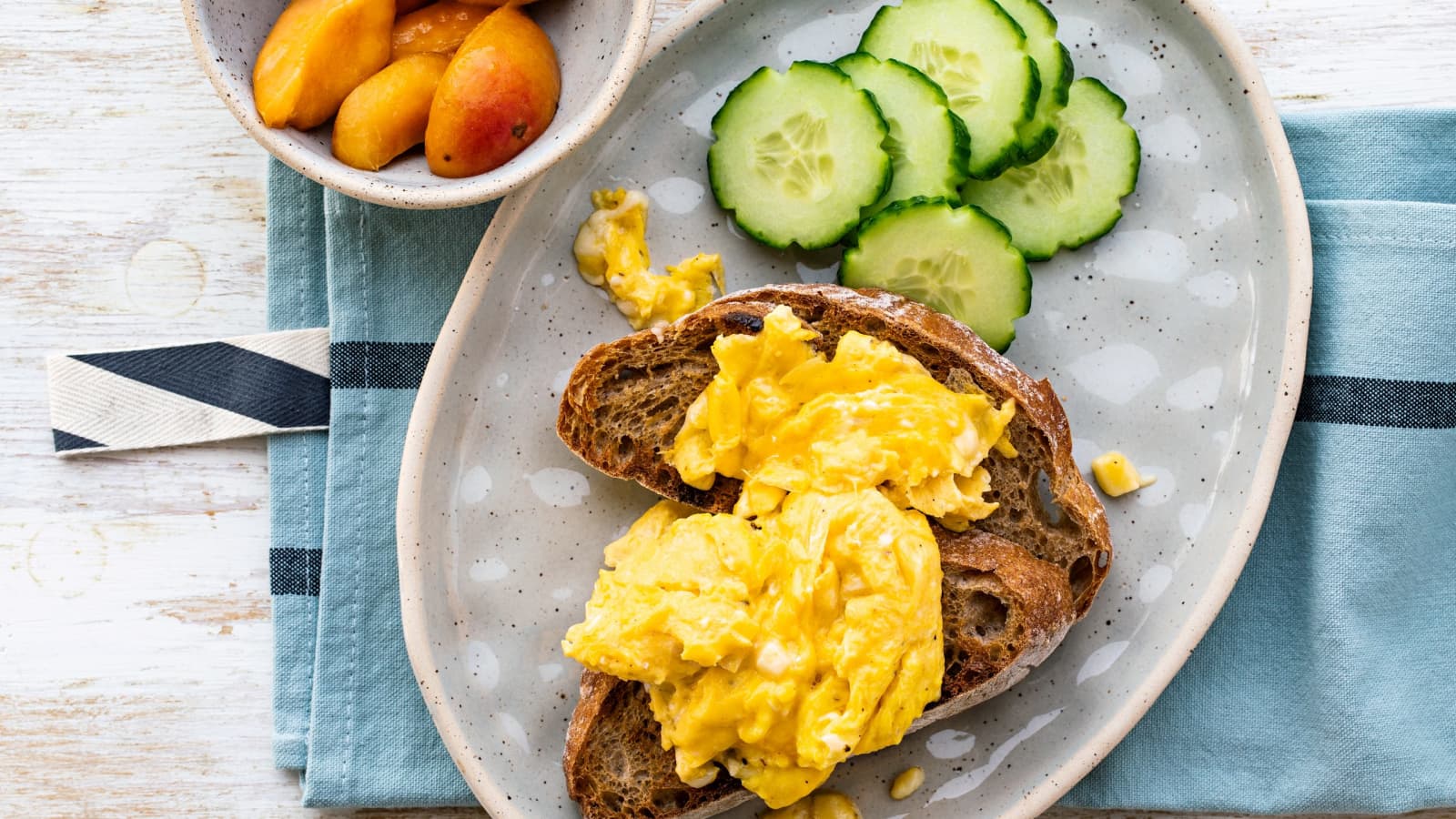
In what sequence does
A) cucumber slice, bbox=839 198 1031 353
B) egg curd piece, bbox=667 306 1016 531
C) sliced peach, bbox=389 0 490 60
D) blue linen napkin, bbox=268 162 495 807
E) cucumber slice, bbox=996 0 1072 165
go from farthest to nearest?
blue linen napkin, bbox=268 162 495 807, cucumber slice, bbox=996 0 1072 165, cucumber slice, bbox=839 198 1031 353, sliced peach, bbox=389 0 490 60, egg curd piece, bbox=667 306 1016 531

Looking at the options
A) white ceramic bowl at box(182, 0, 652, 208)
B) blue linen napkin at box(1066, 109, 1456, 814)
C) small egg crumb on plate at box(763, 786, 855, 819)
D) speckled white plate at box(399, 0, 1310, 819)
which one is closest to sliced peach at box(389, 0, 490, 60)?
white ceramic bowl at box(182, 0, 652, 208)

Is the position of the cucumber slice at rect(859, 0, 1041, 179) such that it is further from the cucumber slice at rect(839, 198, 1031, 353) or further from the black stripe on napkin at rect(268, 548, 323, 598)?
the black stripe on napkin at rect(268, 548, 323, 598)


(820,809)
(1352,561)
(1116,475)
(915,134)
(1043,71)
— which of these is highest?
(1043,71)

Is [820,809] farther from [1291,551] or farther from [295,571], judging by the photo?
[295,571]

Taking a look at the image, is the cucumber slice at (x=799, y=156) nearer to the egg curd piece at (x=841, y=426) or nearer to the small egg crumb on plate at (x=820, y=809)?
the egg curd piece at (x=841, y=426)

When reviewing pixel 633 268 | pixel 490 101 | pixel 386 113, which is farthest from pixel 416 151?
pixel 633 268

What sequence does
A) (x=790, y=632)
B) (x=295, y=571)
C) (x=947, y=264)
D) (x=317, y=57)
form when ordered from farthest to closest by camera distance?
(x=295, y=571) < (x=947, y=264) < (x=317, y=57) < (x=790, y=632)
